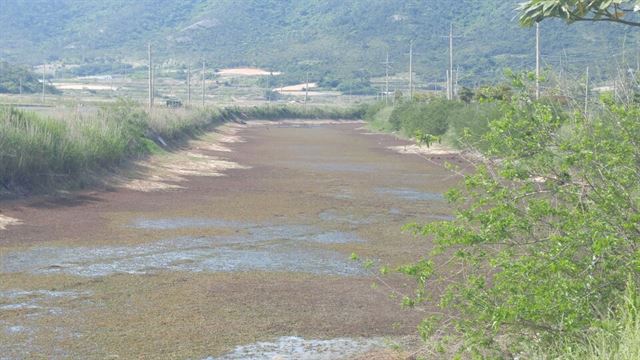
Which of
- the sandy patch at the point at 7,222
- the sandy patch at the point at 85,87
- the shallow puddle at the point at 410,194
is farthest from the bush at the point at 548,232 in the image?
the sandy patch at the point at 85,87

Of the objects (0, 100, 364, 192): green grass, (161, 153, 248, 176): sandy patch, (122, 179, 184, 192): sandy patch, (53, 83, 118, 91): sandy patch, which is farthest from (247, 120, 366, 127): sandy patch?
(122, 179, 184, 192): sandy patch

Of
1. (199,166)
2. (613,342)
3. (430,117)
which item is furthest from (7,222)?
(430,117)

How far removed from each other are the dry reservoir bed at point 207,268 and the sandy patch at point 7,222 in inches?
2.1

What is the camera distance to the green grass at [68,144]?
2308 centimetres

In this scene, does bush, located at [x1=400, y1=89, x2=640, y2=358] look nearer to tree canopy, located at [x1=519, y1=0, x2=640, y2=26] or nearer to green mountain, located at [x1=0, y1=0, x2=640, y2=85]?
tree canopy, located at [x1=519, y1=0, x2=640, y2=26]

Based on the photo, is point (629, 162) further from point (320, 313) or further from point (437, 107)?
point (437, 107)

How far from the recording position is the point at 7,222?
755 inches

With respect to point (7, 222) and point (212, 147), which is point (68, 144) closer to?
point (7, 222)

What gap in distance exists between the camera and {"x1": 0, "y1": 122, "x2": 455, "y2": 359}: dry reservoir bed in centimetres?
1111

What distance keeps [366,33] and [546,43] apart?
71.7 m

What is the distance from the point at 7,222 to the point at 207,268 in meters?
5.33

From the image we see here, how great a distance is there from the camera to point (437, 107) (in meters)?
57.9

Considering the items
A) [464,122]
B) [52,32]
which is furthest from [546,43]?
[52,32]

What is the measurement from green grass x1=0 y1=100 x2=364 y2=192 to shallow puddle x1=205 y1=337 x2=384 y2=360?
1274 cm
